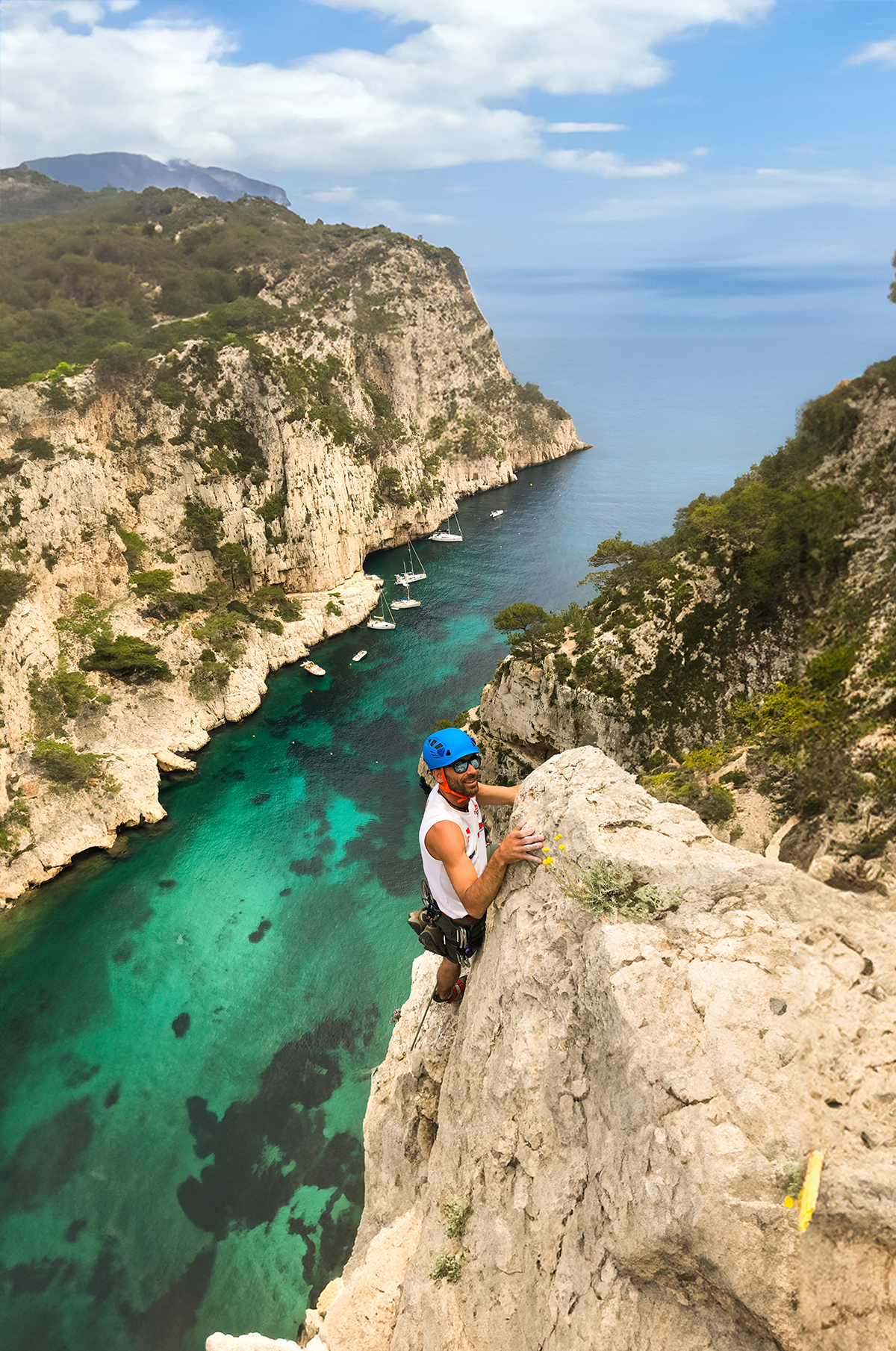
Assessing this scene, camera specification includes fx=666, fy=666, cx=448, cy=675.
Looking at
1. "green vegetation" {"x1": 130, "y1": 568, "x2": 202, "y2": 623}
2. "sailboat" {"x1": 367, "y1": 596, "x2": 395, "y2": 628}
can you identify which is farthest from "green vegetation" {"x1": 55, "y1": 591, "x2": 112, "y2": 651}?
"sailboat" {"x1": 367, "y1": 596, "x2": 395, "y2": 628}

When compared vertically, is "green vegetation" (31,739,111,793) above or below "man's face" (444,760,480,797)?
below

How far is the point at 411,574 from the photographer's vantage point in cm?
8256

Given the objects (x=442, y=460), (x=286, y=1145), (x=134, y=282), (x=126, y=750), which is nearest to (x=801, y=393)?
(x=442, y=460)

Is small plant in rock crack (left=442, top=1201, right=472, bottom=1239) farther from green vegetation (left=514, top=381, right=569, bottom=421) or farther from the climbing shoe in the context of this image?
green vegetation (left=514, top=381, right=569, bottom=421)

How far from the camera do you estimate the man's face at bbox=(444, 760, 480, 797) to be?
710 centimetres

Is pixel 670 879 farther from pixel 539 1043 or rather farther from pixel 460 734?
pixel 460 734

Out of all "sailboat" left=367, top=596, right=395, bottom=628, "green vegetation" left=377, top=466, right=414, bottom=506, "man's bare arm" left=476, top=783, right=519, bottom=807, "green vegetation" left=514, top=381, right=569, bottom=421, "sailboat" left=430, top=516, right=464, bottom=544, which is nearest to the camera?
"man's bare arm" left=476, top=783, right=519, bottom=807

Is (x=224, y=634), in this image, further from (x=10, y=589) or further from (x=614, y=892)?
(x=614, y=892)

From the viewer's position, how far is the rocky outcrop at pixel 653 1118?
4.25 meters

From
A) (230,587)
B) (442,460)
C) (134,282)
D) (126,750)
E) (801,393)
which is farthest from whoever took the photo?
(801,393)

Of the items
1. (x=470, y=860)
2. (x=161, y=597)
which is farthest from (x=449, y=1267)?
(x=161, y=597)

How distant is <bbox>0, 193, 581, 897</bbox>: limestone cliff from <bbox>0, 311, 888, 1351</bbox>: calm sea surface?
4.77 metres

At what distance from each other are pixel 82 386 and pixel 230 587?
876 inches

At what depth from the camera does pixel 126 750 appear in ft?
164
